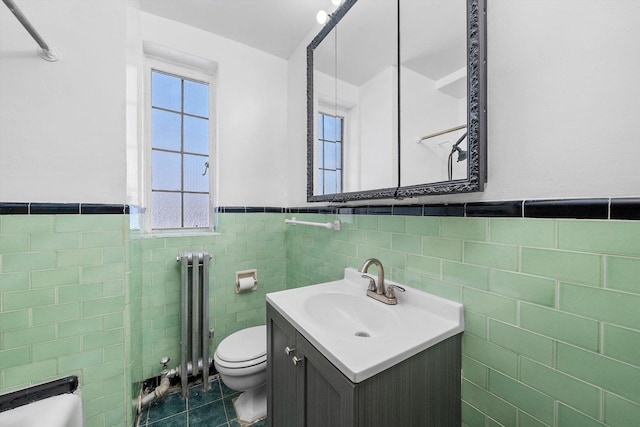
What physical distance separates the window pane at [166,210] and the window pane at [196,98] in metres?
0.65

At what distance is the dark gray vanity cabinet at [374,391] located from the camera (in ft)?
2.06

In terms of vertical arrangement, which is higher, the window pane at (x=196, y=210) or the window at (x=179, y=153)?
the window at (x=179, y=153)

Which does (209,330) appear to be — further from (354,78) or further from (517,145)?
(517,145)

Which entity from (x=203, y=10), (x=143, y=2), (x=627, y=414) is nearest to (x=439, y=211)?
(x=627, y=414)

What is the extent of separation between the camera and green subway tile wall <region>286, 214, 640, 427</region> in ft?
1.77

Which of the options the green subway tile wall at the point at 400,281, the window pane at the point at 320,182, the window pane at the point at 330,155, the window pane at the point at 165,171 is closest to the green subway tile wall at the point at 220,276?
the green subway tile wall at the point at 400,281

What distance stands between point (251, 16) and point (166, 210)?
1427 mm

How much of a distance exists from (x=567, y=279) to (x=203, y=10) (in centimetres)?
217

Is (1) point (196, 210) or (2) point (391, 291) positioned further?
(1) point (196, 210)

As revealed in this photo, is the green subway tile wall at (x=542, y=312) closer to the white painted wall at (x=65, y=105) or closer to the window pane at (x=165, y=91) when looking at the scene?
the white painted wall at (x=65, y=105)

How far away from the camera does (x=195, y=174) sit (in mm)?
1849

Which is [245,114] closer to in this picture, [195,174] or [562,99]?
[195,174]

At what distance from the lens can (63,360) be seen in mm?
1079

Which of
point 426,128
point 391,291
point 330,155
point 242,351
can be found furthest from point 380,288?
Result: point 242,351
